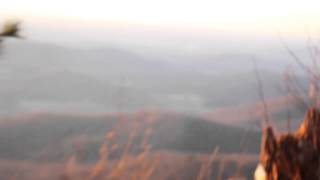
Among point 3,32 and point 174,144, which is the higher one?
point 3,32

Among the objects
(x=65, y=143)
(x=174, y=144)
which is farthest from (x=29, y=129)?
(x=65, y=143)

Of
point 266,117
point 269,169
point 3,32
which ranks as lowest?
point 269,169

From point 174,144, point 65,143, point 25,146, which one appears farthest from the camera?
point 174,144

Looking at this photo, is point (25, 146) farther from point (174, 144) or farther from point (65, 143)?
point (65, 143)

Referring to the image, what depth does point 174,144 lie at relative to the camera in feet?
214

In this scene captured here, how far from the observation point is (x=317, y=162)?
3516mm

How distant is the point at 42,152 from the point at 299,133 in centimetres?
144

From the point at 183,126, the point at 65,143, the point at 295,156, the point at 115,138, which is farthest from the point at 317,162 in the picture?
the point at 183,126

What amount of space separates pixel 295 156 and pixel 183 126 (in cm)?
6997

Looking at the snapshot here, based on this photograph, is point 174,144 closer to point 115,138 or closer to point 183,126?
point 183,126

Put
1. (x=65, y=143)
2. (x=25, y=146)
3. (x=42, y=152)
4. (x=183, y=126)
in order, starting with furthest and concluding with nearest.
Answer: (x=183, y=126) < (x=25, y=146) < (x=65, y=143) < (x=42, y=152)

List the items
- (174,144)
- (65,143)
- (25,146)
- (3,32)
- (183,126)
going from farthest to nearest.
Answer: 1. (183,126)
2. (174,144)
3. (25,146)
4. (65,143)
5. (3,32)

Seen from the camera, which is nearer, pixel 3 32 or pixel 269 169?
pixel 269 169

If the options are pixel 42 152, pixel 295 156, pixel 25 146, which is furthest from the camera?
pixel 25 146
